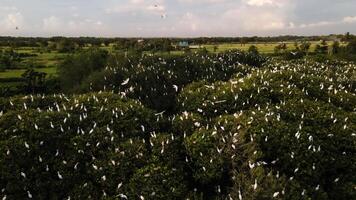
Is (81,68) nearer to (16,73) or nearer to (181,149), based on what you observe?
(181,149)

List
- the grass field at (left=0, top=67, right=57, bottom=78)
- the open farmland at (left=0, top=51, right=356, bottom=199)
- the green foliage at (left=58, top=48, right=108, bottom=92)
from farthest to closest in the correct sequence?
the grass field at (left=0, top=67, right=57, bottom=78), the green foliage at (left=58, top=48, right=108, bottom=92), the open farmland at (left=0, top=51, right=356, bottom=199)

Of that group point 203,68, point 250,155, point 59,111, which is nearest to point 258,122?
point 250,155

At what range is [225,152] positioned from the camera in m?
12.5

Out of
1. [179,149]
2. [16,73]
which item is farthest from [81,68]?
[16,73]

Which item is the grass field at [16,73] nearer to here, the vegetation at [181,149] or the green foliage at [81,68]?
→ the green foliage at [81,68]

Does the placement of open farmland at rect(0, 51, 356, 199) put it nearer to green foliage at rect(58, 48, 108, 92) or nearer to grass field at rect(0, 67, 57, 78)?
green foliage at rect(58, 48, 108, 92)

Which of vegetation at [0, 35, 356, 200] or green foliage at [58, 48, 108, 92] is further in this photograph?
green foliage at [58, 48, 108, 92]

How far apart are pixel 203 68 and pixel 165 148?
11.0 metres

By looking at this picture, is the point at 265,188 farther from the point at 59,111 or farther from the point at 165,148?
the point at 59,111

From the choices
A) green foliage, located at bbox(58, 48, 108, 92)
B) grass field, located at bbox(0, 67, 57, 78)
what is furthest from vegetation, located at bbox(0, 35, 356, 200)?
grass field, located at bbox(0, 67, 57, 78)

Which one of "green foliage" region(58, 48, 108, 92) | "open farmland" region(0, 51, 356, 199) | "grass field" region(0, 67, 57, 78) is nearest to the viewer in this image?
"open farmland" region(0, 51, 356, 199)

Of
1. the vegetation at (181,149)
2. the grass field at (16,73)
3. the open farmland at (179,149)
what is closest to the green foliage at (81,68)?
the vegetation at (181,149)

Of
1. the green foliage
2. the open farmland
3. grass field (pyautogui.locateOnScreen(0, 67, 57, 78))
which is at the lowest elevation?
grass field (pyautogui.locateOnScreen(0, 67, 57, 78))

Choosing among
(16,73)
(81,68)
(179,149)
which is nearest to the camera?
(179,149)
